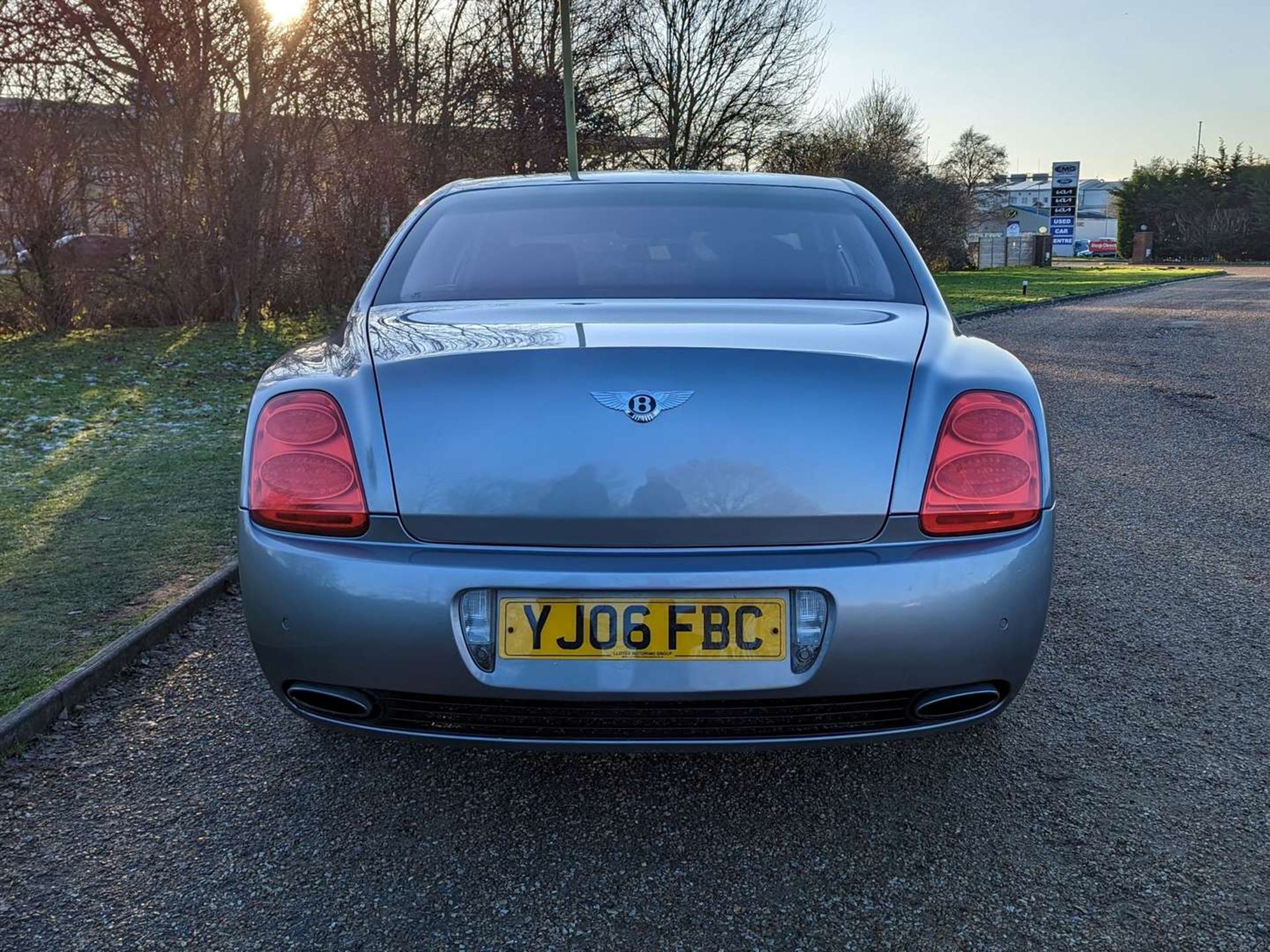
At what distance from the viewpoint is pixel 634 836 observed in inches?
87.7

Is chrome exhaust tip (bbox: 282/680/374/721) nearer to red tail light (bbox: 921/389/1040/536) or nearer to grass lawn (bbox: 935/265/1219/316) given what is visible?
red tail light (bbox: 921/389/1040/536)

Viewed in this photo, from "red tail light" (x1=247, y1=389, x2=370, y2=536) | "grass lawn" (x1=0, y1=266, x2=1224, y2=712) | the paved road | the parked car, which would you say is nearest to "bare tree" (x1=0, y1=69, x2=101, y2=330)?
the parked car

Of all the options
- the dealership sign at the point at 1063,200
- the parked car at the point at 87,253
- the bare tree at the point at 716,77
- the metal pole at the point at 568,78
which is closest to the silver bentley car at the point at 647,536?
the parked car at the point at 87,253

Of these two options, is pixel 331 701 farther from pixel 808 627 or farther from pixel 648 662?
pixel 808 627

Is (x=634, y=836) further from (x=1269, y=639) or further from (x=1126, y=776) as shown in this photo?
(x=1269, y=639)

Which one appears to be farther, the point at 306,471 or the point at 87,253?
the point at 87,253

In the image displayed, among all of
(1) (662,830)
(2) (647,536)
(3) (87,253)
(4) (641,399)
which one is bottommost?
(1) (662,830)

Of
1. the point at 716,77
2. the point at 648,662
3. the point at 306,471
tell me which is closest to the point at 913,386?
the point at 648,662

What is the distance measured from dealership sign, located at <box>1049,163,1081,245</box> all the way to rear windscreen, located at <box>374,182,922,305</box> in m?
60.5

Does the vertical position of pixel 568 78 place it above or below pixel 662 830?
above

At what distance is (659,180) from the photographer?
3199 millimetres

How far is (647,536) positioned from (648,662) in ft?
0.76

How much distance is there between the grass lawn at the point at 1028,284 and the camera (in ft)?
70.3

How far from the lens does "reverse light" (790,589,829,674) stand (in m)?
1.92
